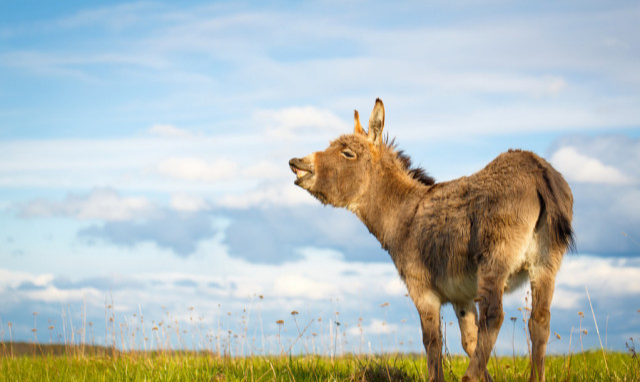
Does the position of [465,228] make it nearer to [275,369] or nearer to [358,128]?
[358,128]

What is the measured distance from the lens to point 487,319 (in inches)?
251

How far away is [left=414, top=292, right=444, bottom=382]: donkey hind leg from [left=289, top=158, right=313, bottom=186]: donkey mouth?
8.40 feet

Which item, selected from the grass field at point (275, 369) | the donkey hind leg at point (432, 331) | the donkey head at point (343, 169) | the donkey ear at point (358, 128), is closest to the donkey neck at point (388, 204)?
the donkey head at point (343, 169)

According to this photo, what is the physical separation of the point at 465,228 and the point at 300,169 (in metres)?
2.87

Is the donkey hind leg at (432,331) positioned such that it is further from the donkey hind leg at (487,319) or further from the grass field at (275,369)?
the donkey hind leg at (487,319)

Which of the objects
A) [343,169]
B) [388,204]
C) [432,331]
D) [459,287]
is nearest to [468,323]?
[432,331]

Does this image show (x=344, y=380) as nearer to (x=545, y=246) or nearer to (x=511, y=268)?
(x=511, y=268)

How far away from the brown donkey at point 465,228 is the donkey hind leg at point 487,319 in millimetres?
11

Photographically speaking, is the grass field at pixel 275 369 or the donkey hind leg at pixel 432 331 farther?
the grass field at pixel 275 369

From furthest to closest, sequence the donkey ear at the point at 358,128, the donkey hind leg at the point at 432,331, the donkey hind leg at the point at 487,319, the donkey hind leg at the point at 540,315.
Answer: the donkey ear at the point at 358,128, the donkey hind leg at the point at 432,331, the donkey hind leg at the point at 540,315, the donkey hind leg at the point at 487,319

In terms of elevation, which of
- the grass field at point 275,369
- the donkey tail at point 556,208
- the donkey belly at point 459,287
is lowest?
the grass field at point 275,369

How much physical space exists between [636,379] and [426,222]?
3084 millimetres

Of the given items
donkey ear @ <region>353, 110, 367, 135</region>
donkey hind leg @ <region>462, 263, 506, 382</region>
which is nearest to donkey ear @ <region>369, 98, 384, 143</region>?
donkey ear @ <region>353, 110, 367, 135</region>

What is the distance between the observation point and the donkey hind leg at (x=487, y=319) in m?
6.35
